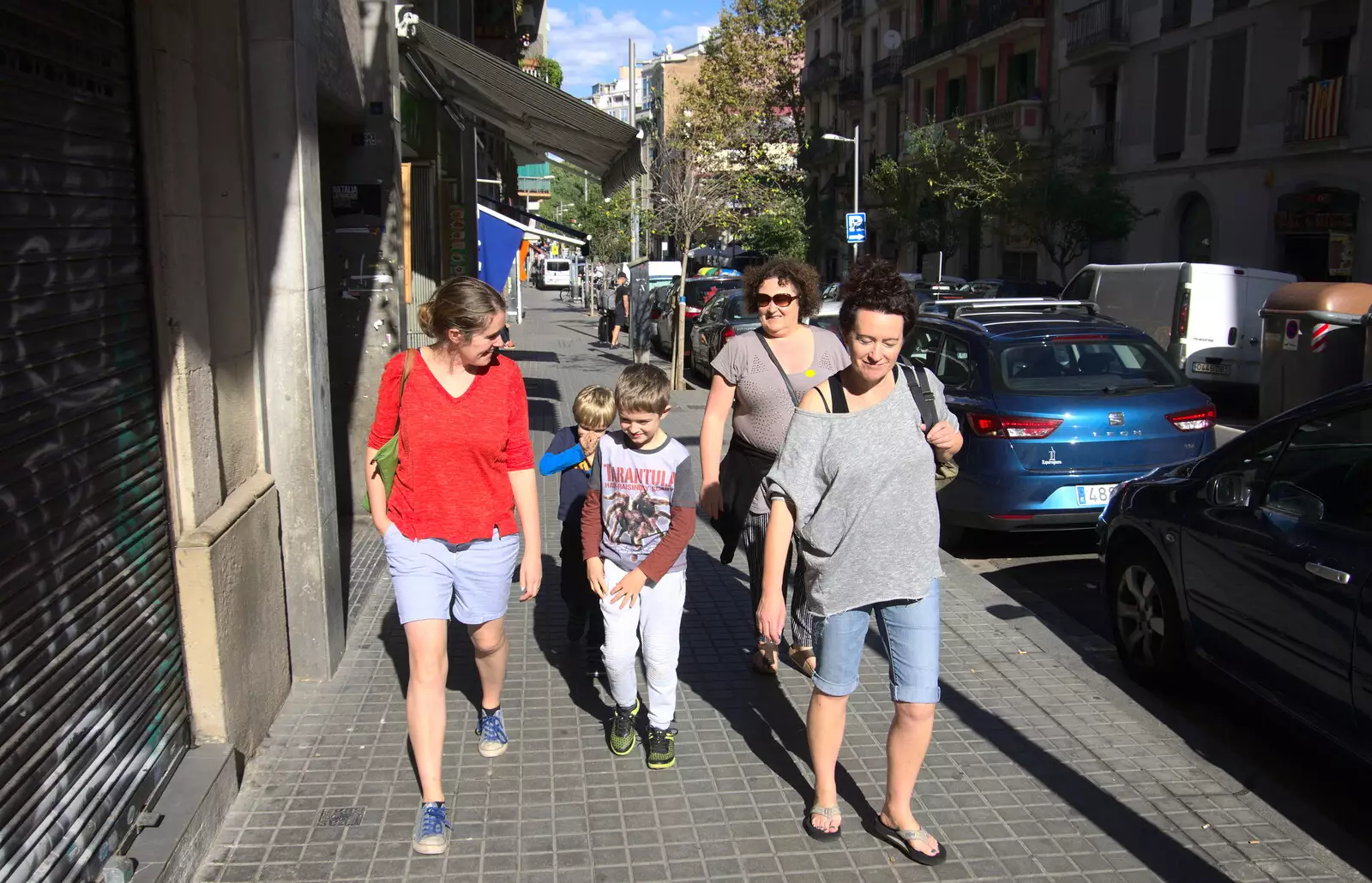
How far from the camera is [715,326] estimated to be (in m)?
19.6

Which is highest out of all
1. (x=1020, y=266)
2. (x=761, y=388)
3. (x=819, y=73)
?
(x=819, y=73)

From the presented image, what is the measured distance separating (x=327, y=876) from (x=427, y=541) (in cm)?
106

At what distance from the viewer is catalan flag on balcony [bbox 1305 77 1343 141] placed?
77.7 feet

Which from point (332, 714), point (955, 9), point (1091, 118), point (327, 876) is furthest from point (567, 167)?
point (955, 9)

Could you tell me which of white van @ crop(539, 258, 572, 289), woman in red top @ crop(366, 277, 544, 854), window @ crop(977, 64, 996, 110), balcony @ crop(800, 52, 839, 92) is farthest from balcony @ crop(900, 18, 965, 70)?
woman in red top @ crop(366, 277, 544, 854)

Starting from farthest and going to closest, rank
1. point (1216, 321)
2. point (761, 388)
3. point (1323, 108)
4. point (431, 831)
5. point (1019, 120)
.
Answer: point (1019, 120) → point (1323, 108) → point (1216, 321) → point (761, 388) → point (431, 831)

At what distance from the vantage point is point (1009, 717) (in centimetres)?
506

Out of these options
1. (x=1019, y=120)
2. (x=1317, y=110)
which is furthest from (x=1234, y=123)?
(x=1019, y=120)

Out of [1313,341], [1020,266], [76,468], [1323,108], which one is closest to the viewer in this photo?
[76,468]

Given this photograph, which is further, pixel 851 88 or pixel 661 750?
pixel 851 88

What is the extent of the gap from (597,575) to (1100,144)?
32065 millimetres

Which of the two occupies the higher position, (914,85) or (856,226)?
(914,85)

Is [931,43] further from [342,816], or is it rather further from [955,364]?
[342,816]

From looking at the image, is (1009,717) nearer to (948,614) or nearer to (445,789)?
(948,614)
